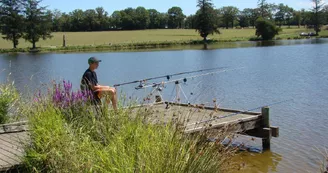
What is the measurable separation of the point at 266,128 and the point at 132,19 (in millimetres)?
133045

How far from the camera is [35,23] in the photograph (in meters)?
84.6

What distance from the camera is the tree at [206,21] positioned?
296 feet

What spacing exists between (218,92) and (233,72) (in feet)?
29.3

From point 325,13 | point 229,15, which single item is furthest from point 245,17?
point 325,13

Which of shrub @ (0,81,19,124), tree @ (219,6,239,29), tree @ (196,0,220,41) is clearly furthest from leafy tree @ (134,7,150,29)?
shrub @ (0,81,19,124)

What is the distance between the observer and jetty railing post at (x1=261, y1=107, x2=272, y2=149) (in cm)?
1009

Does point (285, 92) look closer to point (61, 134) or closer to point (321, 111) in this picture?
point (321, 111)

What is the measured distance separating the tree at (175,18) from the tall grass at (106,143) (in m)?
148

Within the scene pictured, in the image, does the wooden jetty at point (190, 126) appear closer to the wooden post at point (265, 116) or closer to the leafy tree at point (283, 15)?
the wooden post at point (265, 116)

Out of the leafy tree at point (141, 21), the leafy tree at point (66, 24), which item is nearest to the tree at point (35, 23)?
the leafy tree at point (66, 24)

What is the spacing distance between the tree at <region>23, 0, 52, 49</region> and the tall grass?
8015 centimetres

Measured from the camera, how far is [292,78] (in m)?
23.5

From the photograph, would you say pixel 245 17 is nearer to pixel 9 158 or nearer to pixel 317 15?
pixel 317 15

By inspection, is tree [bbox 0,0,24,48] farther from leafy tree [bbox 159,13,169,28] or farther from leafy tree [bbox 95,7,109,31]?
leafy tree [bbox 159,13,169,28]
